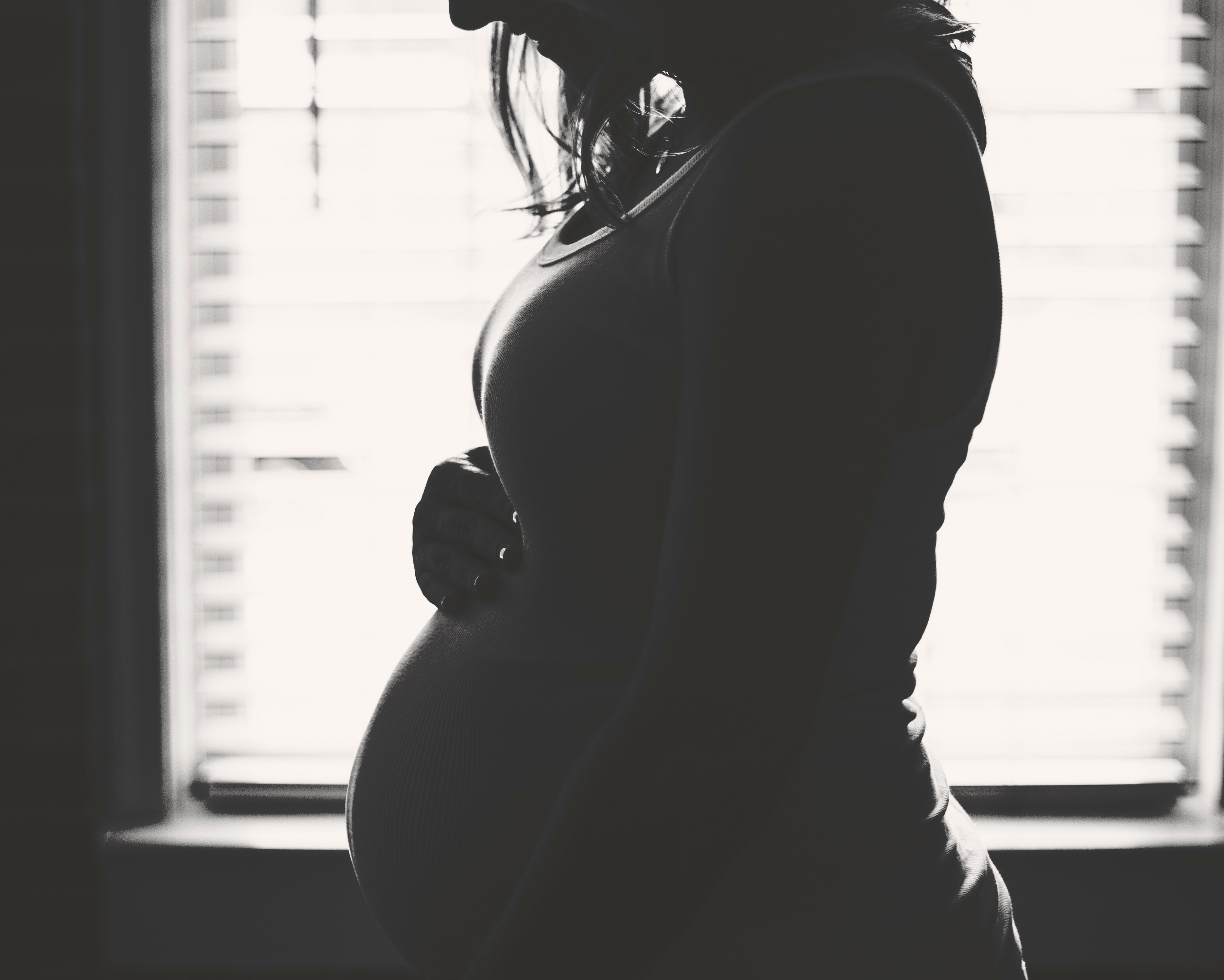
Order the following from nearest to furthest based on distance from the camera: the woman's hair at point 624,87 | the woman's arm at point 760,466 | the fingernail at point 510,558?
the woman's arm at point 760,466 < the woman's hair at point 624,87 < the fingernail at point 510,558

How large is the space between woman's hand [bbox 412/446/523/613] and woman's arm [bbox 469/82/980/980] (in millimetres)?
239

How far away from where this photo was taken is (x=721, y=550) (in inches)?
16.0

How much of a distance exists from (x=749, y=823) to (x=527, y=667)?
221mm

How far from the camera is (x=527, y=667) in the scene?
2.03 ft

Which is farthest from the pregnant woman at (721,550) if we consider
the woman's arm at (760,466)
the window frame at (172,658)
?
the window frame at (172,658)

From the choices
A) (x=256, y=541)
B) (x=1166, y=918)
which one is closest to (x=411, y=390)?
(x=256, y=541)

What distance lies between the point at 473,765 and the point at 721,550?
325 mm

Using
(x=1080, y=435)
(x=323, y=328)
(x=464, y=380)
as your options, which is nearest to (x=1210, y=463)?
(x=1080, y=435)

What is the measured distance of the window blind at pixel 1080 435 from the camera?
4.34ft

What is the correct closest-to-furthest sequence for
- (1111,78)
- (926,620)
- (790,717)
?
(790,717), (926,620), (1111,78)

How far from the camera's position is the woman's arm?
402 millimetres

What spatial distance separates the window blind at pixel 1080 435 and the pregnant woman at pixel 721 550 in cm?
80

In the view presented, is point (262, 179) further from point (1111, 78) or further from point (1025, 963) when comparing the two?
point (1025, 963)

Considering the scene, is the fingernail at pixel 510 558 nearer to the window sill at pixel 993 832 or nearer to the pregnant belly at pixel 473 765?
the pregnant belly at pixel 473 765
